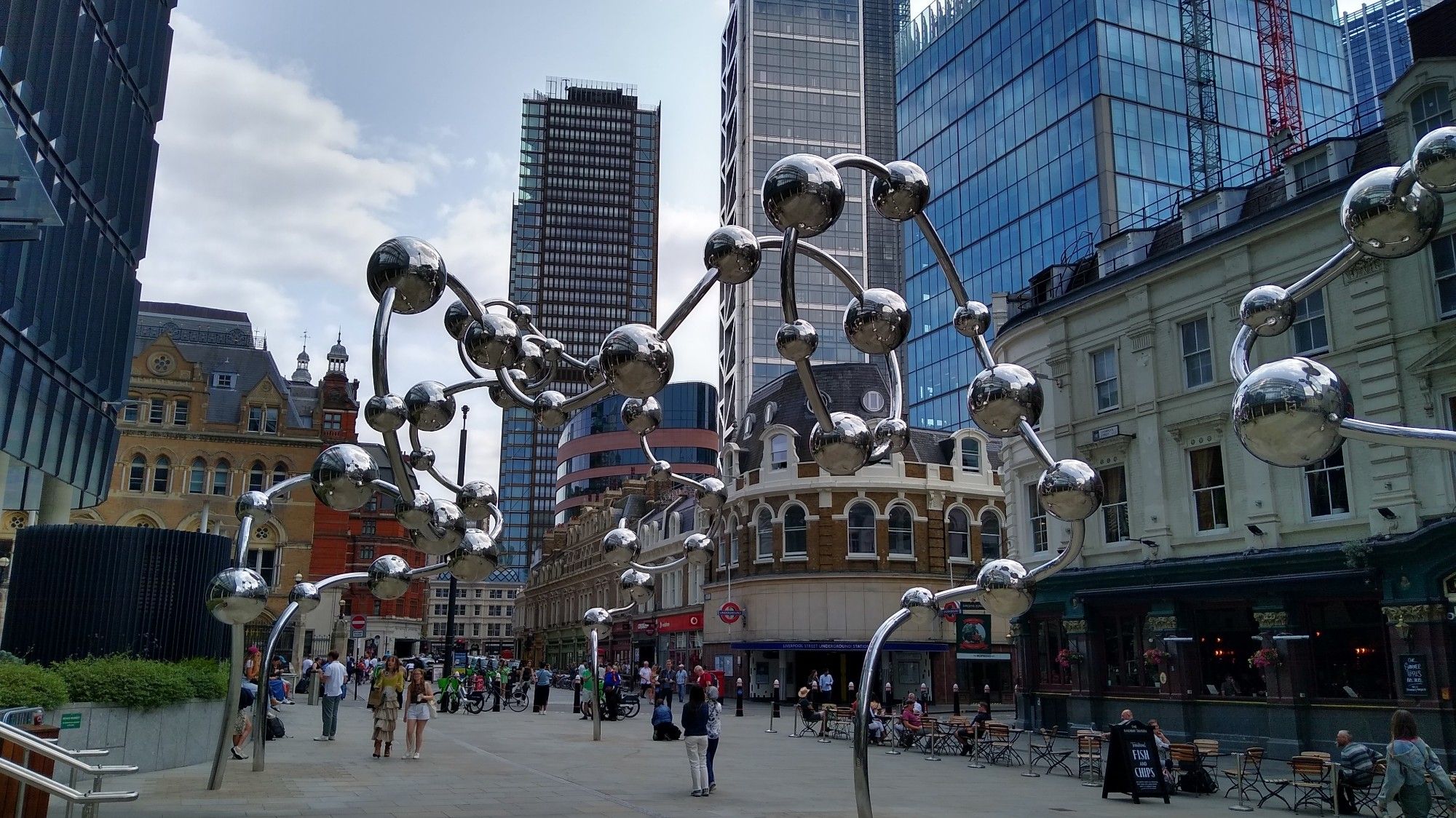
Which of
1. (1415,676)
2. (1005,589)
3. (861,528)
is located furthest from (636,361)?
(861,528)

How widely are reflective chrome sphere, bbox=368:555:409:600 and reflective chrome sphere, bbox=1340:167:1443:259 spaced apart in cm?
Result: 866

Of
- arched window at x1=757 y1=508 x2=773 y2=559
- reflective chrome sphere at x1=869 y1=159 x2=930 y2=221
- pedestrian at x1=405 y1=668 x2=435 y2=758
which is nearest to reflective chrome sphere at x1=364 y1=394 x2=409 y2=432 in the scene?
reflective chrome sphere at x1=869 y1=159 x2=930 y2=221

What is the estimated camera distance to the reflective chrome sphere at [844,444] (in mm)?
7883

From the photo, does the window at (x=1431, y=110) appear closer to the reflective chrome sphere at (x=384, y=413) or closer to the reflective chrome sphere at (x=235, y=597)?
the reflective chrome sphere at (x=384, y=413)

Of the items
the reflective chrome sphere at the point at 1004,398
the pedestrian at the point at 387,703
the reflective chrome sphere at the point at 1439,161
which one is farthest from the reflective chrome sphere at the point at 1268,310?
the pedestrian at the point at 387,703

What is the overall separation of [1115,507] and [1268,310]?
22.9 meters

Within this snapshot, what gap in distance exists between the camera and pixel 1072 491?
7.83 meters

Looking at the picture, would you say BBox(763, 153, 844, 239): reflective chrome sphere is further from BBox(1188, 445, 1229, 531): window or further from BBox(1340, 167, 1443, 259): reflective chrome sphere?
BBox(1188, 445, 1229, 531): window

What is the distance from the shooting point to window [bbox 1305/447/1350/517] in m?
22.3

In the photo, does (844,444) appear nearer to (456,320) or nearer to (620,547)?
(456,320)

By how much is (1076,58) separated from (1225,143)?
37.5 ft

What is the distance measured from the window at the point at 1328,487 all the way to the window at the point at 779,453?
2574 cm

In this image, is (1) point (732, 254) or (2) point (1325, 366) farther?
(1) point (732, 254)

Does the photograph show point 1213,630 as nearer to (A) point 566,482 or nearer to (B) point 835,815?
(B) point 835,815
